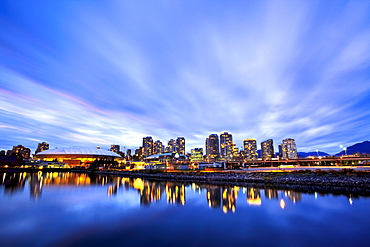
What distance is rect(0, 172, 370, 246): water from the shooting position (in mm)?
14297

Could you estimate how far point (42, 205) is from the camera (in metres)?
26.2

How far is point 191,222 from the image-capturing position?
61.7 feet

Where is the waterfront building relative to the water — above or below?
above

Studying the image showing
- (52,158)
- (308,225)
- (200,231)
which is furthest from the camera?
(52,158)

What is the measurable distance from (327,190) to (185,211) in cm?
2871

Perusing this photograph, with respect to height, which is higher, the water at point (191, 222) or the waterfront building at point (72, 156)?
the waterfront building at point (72, 156)

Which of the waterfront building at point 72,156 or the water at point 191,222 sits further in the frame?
the waterfront building at point 72,156

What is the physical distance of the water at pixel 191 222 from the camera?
1430cm

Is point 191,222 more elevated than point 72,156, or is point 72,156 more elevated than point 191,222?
point 72,156

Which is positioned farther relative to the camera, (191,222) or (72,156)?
(72,156)

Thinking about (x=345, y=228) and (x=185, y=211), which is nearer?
(x=345, y=228)

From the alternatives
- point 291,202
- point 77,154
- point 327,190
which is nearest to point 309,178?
point 327,190

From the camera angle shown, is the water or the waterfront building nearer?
the water

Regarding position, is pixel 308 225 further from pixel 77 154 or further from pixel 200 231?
pixel 77 154
